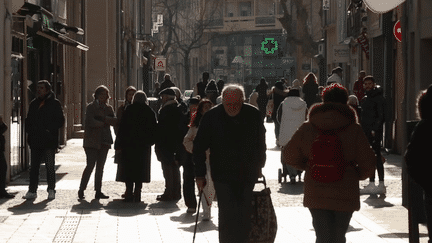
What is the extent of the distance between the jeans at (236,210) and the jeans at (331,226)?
38.4 inches

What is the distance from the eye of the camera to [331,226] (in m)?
7.18

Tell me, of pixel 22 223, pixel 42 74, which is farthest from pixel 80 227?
pixel 42 74

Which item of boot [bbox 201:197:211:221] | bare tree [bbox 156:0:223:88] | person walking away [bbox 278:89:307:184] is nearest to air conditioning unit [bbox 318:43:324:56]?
bare tree [bbox 156:0:223:88]

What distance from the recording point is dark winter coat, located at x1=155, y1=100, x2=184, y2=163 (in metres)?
13.9

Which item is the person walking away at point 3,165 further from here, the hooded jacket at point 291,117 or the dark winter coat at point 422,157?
the dark winter coat at point 422,157

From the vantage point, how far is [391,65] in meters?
25.6

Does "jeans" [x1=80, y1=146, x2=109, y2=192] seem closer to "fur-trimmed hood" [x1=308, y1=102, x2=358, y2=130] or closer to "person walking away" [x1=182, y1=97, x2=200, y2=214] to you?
"person walking away" [x1=182, y1=97, x2=200, y2=214]

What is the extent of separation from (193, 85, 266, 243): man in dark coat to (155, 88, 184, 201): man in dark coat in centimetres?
580

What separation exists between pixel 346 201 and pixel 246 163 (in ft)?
3.91

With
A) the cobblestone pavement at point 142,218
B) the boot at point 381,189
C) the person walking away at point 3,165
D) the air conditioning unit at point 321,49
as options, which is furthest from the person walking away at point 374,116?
the air conditioning unit at point 321,49

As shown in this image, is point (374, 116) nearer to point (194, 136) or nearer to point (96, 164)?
point (194, 136)

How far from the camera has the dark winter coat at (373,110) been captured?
583 inches

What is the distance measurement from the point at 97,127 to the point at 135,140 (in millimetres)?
656

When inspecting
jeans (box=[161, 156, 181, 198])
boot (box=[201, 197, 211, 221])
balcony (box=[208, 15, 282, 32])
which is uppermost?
balcony (box=[208, 15, 282, 32])
